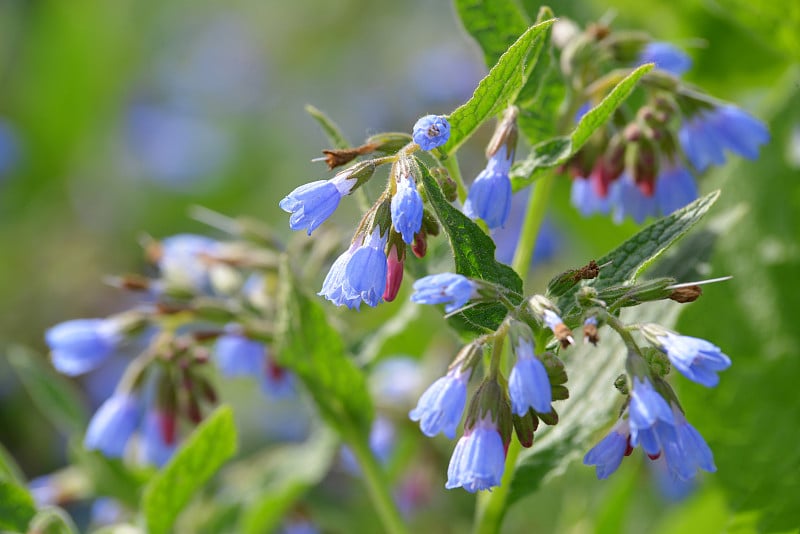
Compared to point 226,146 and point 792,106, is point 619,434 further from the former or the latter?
point 226,146

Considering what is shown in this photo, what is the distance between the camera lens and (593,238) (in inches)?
102

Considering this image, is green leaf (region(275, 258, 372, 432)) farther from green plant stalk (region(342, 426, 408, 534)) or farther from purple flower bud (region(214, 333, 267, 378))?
purple flower bud (region(214, 333, 267, 378))

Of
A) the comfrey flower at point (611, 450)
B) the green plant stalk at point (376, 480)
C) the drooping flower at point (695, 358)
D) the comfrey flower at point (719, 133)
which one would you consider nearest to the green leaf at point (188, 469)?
the green plant stalk at point (376, 480)

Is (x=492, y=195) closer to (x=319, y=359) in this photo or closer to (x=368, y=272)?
(x=368, y=272)

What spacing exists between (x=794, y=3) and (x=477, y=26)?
897 mm

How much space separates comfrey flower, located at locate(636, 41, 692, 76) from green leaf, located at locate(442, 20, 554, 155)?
0.46 meters

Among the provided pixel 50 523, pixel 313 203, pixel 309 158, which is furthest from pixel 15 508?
pixel 309 158

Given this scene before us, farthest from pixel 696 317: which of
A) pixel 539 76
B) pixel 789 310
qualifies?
pixel 539 76

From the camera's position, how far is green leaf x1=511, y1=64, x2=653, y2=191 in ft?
4.30

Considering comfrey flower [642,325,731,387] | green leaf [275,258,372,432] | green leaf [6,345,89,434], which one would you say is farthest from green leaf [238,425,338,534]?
comfrey flower [642,325,731,387]

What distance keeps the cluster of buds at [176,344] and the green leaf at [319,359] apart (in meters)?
0.20

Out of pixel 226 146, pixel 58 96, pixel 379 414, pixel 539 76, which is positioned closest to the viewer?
pixel 539 76

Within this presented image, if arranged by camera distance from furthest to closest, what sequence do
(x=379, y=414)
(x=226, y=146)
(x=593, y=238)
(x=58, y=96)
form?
(x=226, y=146), (x=58, y=96), (x=593, y=238), (x=379, y=414)

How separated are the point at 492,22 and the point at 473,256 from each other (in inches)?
16.4
